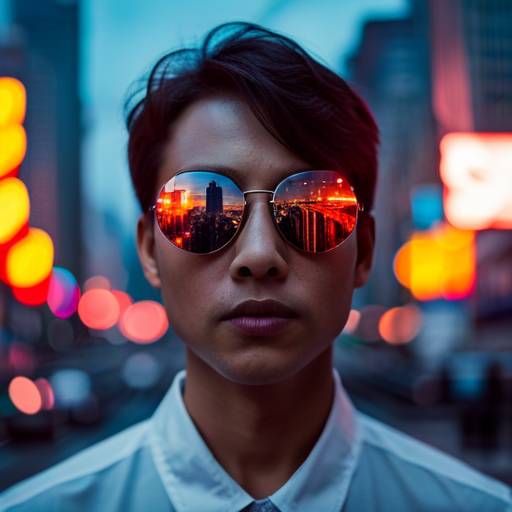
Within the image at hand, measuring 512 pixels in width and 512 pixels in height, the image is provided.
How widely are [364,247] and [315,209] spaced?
378 millimetres

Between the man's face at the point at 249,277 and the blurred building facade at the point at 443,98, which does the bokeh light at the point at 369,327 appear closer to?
the blurred building facade at the point at 443,98

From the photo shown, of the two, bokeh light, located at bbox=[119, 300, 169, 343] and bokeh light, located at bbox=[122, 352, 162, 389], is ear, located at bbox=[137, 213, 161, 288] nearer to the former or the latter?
bokeh light, located at bbox=[122, 352, 162, 389]

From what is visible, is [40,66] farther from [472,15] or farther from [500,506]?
[500,506]

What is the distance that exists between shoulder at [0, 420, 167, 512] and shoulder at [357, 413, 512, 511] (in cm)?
78

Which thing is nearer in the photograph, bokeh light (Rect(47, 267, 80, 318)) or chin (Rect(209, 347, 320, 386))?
chin (Rect(209, 347, 320, 386))

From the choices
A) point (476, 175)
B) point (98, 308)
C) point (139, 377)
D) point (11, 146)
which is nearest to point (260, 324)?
point (476, 175)

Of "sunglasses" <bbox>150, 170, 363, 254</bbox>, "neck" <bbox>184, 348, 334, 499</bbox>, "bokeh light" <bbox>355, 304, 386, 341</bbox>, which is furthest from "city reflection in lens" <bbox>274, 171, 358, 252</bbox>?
"bokeh light" <bbox>355, 304, 386, 341</bbox>

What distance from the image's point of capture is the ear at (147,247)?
1885 mm

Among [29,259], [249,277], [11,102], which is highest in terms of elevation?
[11,102]

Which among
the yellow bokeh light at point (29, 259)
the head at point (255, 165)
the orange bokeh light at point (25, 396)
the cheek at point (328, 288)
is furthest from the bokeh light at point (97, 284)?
the cheek at point (328, 288)

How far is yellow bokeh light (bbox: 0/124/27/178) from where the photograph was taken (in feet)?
53.9

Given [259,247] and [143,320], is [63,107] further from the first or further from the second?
[259,247]

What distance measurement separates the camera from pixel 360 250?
188 cm

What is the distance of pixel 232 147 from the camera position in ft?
5.23
